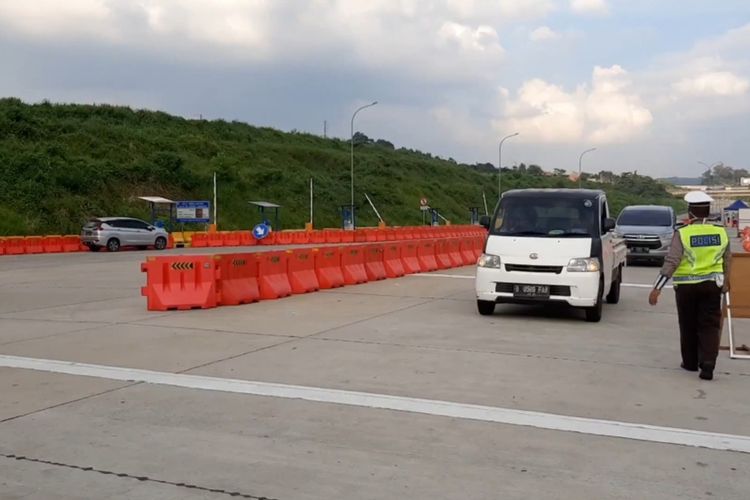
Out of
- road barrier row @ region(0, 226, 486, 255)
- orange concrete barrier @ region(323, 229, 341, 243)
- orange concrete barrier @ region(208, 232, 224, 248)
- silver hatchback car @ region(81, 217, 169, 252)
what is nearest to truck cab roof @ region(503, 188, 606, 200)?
road barrier row @ region(0, 226, 486, 255)

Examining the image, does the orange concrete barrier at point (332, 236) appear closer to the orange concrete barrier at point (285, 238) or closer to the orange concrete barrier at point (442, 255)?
the orange concrete barrier at point (285, 238)

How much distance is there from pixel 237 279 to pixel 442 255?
10335 mm

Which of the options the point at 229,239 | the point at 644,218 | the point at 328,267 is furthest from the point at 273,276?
the point at 229,239

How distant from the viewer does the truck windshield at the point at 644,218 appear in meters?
24.9

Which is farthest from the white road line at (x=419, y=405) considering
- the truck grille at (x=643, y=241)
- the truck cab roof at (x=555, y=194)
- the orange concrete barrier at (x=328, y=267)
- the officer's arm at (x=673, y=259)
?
the truck grille at (x=643, y=241)

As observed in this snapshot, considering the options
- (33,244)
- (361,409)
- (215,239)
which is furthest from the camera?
(215,239)

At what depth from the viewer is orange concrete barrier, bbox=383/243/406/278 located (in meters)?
19.6

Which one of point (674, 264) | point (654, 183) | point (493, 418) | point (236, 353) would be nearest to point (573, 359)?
point (674, 264)

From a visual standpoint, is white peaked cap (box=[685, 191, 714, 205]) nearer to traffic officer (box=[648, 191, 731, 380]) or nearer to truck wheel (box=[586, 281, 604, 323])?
traffic officer (box=[648, 191, 731, 380])

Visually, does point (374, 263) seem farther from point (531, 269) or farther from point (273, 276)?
point (531, 269)

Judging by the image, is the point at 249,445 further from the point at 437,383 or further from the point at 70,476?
the point at 437,383

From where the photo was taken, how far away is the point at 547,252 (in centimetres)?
1209

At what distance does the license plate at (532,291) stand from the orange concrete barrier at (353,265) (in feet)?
20.4

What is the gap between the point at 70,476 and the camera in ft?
16.8
